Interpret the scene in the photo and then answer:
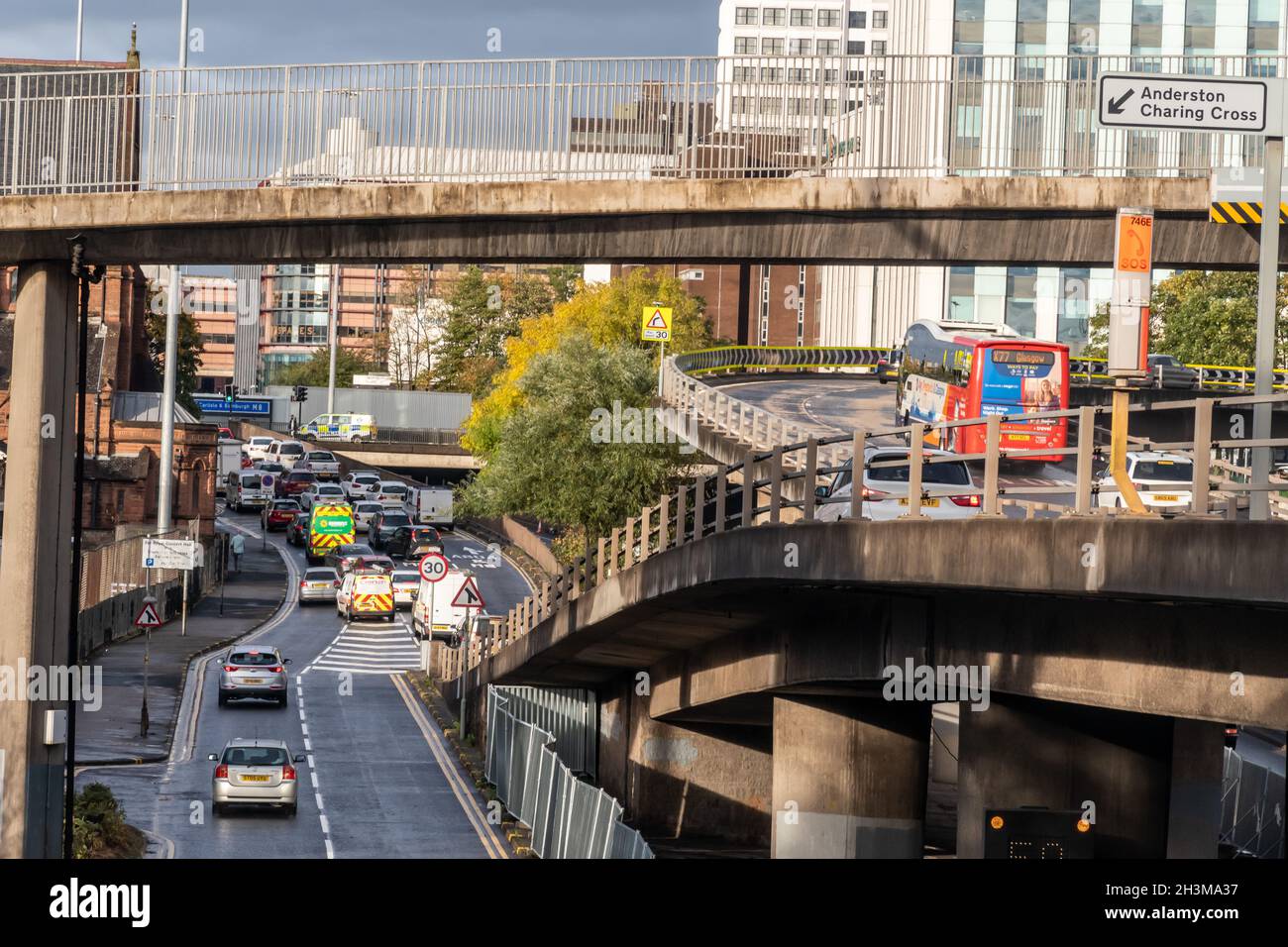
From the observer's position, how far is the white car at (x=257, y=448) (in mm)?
117062

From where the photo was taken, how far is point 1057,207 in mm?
20734

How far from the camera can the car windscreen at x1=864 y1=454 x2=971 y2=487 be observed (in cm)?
2916

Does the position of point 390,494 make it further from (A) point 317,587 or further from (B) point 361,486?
(A) point 317,587

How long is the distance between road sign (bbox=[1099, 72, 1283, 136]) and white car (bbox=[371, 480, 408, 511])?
77176 mm

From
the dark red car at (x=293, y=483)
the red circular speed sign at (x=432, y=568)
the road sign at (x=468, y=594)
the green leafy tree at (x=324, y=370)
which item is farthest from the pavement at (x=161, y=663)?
the green leafy tree at (x=324, y=370)

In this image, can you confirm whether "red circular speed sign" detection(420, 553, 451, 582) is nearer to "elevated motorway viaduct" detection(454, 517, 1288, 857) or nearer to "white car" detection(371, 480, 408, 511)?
"elevated motorway viaduct" detection(454, 517, 1288, 857)

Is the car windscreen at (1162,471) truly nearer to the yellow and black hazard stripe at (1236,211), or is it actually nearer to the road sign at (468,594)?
the yellow and black hazard stripe at (1236,211)

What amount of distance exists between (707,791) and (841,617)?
1083 centimetres

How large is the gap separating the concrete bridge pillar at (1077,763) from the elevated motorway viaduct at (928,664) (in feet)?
0.08

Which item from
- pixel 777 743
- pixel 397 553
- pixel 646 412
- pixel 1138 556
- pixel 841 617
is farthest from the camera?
pixel 397 553

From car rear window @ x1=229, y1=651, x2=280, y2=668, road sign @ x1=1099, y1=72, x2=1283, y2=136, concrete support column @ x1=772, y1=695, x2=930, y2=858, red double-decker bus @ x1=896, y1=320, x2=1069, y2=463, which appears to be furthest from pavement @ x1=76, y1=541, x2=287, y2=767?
road sign @ x1=1099, y1=72, x2=1283, y2=136

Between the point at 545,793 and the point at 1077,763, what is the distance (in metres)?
10.5

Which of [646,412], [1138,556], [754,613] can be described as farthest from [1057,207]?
[646,412]
